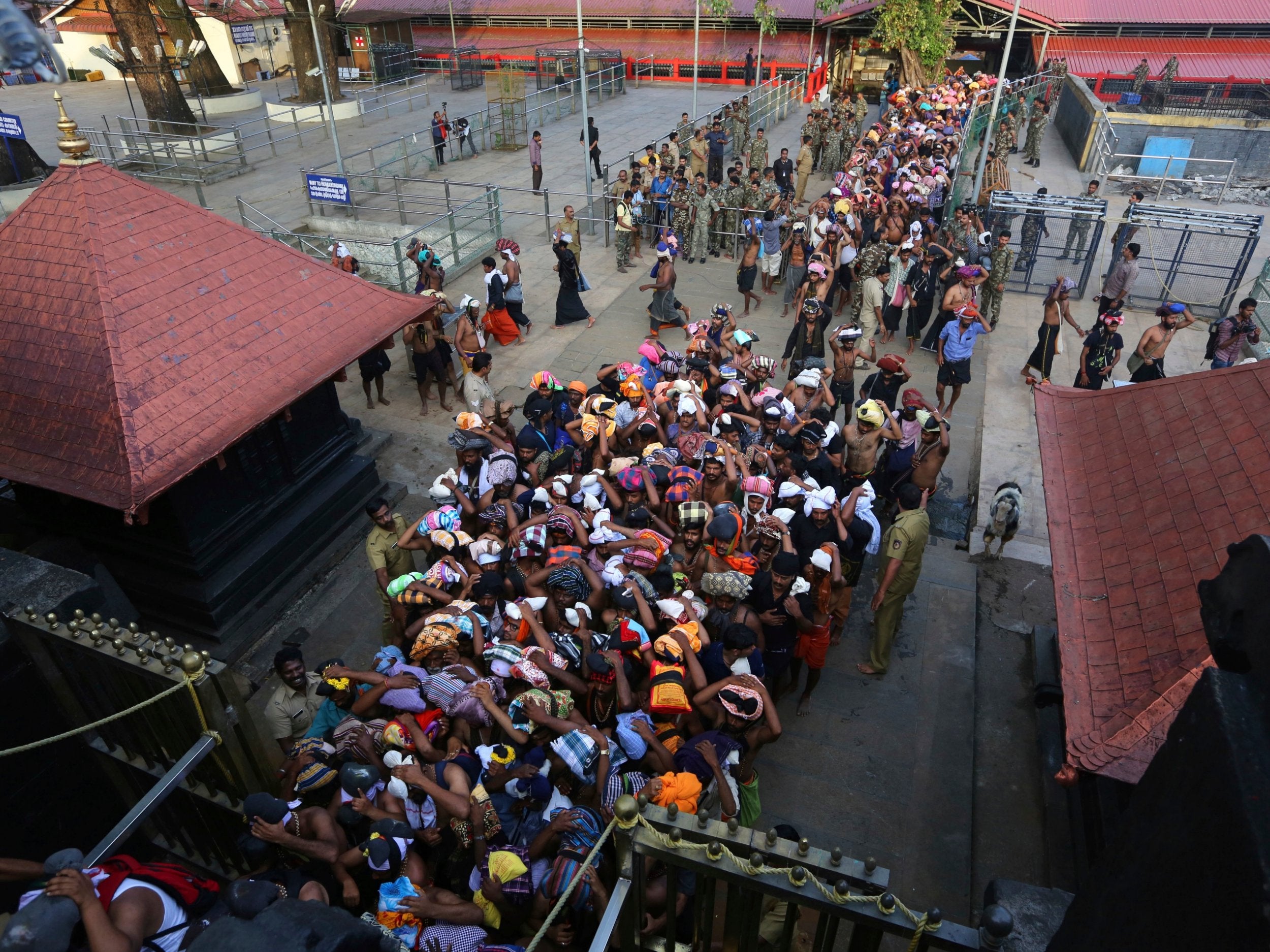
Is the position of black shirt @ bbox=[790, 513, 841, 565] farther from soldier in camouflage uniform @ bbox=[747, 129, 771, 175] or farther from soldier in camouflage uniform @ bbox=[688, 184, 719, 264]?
soldier in camouflage uniform @ bbox=[747, 129, 771, 175]

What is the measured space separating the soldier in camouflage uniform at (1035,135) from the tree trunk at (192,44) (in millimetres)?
25792

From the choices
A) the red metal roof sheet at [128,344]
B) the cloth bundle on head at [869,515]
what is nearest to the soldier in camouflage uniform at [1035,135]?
the cloth bundle on head at [869,515]

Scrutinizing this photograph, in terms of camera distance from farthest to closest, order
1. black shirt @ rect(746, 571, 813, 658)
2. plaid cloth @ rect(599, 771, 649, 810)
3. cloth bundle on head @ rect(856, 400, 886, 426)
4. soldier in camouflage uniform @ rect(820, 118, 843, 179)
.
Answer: soldier in camouflage uniform @ rect(820, 118, 843, 179) < cloth bundle on head @ rect(856, 400, 886, 426) < black shirt @ rect(746, 571, 813, 658) < plaid cloth @ rect(599, 771, 649, 810)

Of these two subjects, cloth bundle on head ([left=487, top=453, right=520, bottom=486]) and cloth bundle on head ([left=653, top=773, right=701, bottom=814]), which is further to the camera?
cloth bundle on head ([left=487, top=453, right=520, bottom=486])

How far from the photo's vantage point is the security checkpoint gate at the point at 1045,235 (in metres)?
12.5

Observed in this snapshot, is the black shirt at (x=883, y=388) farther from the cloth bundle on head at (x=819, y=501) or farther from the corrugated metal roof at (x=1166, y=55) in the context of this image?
the corrugated metal roof at (x=1166, y=55)

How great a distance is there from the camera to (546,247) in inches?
596

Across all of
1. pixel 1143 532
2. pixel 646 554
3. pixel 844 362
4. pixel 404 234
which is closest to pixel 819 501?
pixel 646 554

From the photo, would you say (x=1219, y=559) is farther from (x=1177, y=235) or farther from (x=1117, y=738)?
(x=1177, y=235)

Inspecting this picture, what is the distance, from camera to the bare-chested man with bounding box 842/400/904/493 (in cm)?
679

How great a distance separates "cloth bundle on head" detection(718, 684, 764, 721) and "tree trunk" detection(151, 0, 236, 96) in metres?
26.2

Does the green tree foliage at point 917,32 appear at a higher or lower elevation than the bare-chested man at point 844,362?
higher

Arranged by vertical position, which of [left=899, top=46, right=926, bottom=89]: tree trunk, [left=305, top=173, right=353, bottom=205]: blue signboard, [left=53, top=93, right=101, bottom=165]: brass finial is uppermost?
[left=53, top=93, right=101, bottom=165]: brass finial

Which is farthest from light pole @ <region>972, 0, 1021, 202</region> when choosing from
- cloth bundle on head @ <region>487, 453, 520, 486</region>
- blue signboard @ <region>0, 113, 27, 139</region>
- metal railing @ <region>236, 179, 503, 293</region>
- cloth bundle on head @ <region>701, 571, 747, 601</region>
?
blue signboard @ <region>0, 113, 27, 139</region>
